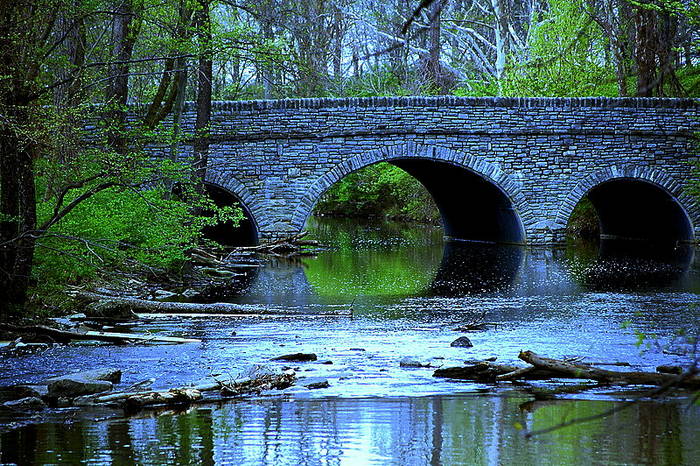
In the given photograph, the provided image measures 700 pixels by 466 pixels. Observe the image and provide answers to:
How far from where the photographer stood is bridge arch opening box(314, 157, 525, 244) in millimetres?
22906

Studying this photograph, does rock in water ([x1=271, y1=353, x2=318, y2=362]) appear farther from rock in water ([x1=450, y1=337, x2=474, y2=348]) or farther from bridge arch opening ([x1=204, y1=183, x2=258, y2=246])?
bridge arch opening ([x1=204, y1=183, x2=258, y2=246])

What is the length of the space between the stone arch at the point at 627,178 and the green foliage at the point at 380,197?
13.6 meters

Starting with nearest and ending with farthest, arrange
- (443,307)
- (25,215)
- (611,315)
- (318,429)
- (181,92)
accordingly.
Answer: (318,429), (25,215), (611,315), (443,307), (181,92)

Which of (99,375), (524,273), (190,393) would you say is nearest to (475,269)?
(524,273)

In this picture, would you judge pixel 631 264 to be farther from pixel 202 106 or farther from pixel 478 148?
pixel 202 106

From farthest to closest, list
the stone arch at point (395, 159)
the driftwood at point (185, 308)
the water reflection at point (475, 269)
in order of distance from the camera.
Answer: the stone arch at point (395, 159) → the water reflection at point (475, 269) → the driftwood at point (185, 308)

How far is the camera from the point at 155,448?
16.8 ft

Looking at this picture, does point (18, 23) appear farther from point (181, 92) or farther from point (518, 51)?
point (518, 51)

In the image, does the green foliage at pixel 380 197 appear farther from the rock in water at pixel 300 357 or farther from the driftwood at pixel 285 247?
the rock in water at pixel 300 357

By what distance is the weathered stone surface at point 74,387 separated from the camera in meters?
6.33

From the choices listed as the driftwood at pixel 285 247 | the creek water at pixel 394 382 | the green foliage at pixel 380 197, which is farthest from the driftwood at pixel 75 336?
the green foliage at pixel 380 197

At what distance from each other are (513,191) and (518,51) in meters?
11.8

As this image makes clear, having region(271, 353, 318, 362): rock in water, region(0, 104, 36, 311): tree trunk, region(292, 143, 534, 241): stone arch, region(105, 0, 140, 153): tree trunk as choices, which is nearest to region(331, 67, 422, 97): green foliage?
region(292, 143, 534, 241): stone arch

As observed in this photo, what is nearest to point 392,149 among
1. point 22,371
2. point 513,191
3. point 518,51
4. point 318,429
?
point 513,191
